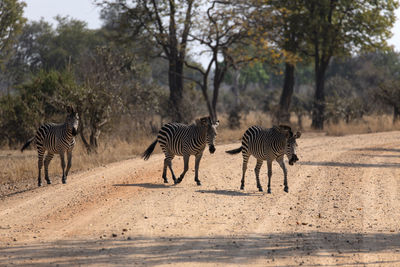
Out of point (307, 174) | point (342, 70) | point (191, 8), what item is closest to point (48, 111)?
point (191, 8)

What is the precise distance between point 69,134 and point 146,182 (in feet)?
6.86

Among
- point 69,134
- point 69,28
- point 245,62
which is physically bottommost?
point 69,134

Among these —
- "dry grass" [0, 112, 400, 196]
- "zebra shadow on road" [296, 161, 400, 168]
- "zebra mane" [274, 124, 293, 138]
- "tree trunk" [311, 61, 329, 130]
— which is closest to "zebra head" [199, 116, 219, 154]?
"zebra mane" [274, 124, 293, 138]

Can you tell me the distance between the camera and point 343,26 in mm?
29000

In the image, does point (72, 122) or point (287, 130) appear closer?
A: point (287, 130)

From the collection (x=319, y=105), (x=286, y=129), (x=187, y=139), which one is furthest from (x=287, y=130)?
(x=319, y=105)

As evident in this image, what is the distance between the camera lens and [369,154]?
17797 millimetres

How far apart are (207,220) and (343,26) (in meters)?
22.6

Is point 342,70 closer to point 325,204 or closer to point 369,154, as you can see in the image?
point 369,154

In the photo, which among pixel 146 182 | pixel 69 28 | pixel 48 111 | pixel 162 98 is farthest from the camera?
pixel 69 28

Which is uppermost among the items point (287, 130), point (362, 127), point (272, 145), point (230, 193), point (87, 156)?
point (287, 130)

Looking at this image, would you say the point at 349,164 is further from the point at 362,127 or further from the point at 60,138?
the point at 362,127

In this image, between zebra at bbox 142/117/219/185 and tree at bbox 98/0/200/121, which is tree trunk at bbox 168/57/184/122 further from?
zebra at bbox 142/117/219/185

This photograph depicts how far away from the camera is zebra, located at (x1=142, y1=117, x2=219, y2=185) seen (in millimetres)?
11703
